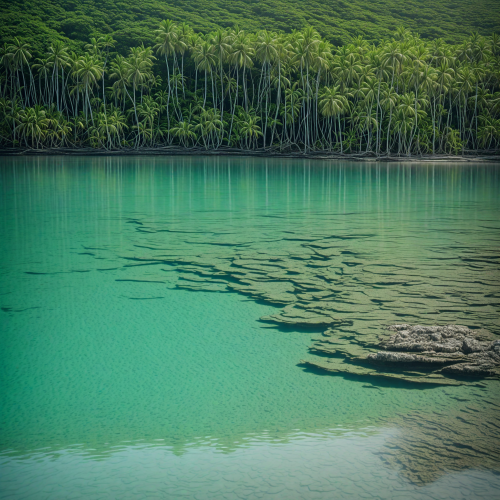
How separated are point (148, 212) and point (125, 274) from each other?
6.49 metres

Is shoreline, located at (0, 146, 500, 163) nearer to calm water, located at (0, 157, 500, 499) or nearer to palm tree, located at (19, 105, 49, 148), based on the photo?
palm tree, located at (19, 105, 49, 148)

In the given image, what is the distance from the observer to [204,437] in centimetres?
363

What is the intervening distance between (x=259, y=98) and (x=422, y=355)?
6505 cm

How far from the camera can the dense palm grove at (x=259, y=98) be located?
57.8 m

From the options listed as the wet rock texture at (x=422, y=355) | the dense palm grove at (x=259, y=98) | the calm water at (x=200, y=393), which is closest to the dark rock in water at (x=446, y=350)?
the wet rock texture at (x=422, y=355)

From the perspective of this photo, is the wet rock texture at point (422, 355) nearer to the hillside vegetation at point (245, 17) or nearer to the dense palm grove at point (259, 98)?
the dense palm grove at point (259, 98)

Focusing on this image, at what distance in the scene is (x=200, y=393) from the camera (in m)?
4.31

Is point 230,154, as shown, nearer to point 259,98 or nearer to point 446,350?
point 259,98

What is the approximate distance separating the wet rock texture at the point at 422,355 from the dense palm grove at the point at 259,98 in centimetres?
5302

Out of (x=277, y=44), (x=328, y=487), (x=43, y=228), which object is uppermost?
(x=277, y=44)

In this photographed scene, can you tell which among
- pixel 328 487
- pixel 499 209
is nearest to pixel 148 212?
pixel 499 209

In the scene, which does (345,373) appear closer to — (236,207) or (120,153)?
(236,207)

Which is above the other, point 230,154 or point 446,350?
point 230,154

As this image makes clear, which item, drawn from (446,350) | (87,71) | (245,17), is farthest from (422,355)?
(245,17)
